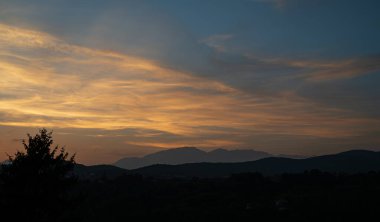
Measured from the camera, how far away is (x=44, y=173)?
92.0 feet

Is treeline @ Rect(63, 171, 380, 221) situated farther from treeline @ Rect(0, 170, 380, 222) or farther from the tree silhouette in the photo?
the tree silhouette

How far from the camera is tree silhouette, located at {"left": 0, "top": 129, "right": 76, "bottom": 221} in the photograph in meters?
26.8

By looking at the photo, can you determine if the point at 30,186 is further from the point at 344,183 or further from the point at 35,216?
the point at 344,183

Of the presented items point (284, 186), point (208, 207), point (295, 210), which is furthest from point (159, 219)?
point (284, 186)

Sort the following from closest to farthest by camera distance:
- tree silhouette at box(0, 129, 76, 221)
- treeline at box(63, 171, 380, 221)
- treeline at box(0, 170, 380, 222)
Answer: tree silhouette at box(0, 129, 76, 221) → treeline at box(0, 170, 380, 222) → treeline at box(63, 171, 380, 221)

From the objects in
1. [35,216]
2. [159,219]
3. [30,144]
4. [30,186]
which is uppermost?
[30,144]

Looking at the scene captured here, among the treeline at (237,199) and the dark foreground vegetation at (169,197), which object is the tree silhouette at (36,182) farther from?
the treeline at (237,199)

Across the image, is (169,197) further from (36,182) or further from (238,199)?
(36,182)

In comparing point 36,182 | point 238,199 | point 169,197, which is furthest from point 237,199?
point 36,182

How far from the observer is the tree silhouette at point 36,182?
26.8 meters

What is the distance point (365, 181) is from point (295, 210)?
142ft

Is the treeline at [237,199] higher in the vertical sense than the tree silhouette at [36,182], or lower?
lower

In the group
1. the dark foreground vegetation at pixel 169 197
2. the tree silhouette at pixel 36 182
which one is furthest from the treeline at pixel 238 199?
the tree silhouette at pixel 36 182

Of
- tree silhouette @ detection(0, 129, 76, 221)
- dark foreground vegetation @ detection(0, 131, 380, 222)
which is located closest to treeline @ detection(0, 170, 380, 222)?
dark foreground vegetation @ detection(0, 131, 380, 222)
